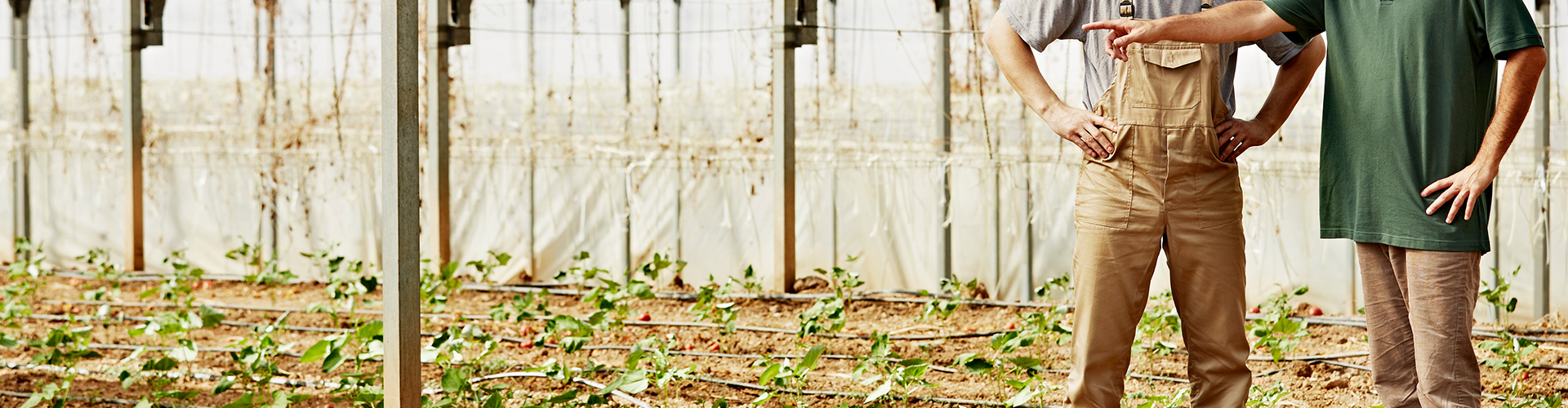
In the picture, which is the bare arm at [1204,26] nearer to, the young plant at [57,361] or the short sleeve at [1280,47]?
the short sleeve at [1280,47]

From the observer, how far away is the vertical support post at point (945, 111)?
4820mm

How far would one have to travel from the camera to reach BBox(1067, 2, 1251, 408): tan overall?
6.95 ft

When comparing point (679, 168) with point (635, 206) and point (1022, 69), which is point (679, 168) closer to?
point (635, 206)

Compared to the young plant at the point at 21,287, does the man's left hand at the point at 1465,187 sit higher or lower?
higher

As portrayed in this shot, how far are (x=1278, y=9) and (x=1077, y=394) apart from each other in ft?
2.54

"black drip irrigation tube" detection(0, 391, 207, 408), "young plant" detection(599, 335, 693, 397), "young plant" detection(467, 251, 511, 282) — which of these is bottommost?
"black drip irrigation tube" detection(0, 391, 207, 408)

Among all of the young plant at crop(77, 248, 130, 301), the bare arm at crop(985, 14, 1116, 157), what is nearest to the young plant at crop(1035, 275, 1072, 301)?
the bare arm at crop(985, 14, 1116, 157)

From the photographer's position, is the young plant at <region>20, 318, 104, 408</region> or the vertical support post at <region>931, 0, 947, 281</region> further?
the vertical support post at <region>931, 0, 947, 281</region>

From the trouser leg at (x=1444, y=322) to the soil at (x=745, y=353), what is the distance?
36.1 inches

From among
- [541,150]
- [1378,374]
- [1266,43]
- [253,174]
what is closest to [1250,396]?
[1378,374]

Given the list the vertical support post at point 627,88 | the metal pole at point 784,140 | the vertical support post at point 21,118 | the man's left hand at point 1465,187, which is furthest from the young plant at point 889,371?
the vertical support post at point 21,118

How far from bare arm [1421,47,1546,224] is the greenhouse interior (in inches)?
44.9

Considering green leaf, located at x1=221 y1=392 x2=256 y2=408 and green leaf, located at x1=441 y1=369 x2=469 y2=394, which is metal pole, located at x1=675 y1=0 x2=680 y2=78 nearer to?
green leaf, located at x1=441 y1=369 x2=469 y2=394

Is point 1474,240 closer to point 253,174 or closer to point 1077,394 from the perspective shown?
point 1077,394
